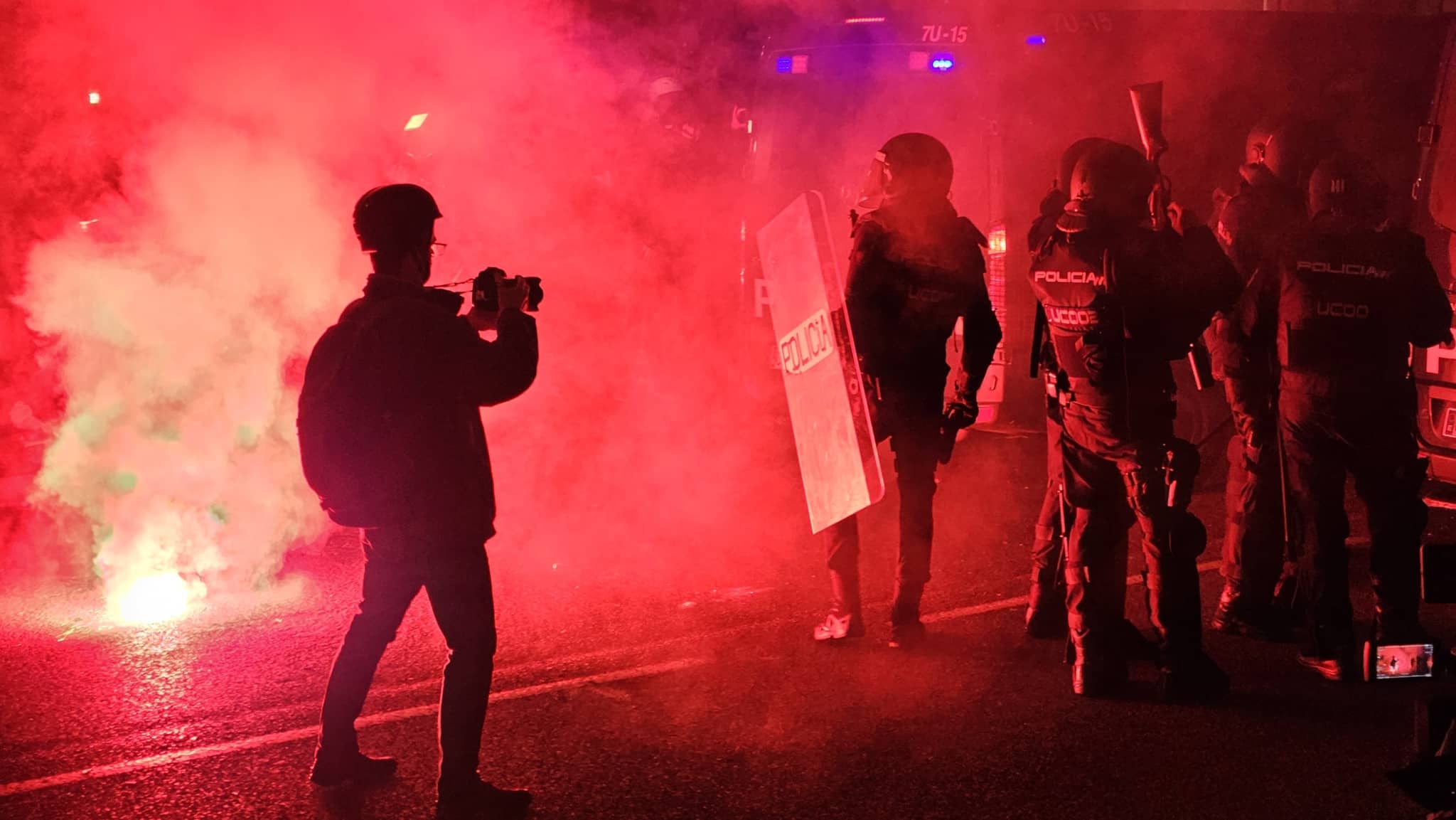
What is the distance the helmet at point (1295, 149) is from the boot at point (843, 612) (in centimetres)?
231

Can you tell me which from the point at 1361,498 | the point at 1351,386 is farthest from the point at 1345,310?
the point at 1361,498

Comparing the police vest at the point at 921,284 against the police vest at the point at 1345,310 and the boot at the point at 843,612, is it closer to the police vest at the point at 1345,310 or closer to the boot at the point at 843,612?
the boot at the point at 843,612

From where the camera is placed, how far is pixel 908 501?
450 centimetres

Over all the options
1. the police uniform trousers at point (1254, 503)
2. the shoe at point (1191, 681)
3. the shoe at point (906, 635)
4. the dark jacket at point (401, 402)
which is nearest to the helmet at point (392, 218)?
the dark jacket at point (401, 402)

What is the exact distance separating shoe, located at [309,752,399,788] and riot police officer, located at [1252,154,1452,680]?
309cm

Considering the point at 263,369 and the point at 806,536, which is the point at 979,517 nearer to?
the point at 806,536

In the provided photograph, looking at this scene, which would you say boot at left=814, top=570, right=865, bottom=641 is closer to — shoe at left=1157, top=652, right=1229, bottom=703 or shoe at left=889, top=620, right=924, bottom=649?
shoe at left=889, top=620, right=924, bottom=649

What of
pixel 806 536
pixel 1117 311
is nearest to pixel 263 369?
pixel 806 536

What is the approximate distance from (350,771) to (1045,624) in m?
2.53

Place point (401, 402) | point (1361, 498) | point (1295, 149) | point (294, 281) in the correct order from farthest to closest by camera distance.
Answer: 1. point (294, 281)
2. point (1295, 149)
3. point (1361, 498)
4. point (401, 402)

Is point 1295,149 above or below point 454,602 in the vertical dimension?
above

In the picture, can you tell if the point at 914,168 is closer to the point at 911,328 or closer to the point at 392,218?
the point at 911,328

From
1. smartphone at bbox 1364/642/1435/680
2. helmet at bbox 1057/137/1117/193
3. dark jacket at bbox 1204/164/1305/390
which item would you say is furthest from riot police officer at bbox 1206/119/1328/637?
smartphone at bbox 1364/642/1435/680

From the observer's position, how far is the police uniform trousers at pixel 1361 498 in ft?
13.7
